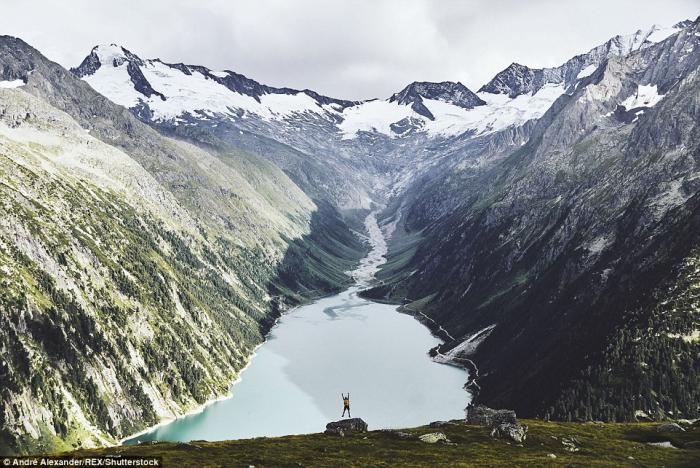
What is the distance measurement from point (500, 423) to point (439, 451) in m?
18.4

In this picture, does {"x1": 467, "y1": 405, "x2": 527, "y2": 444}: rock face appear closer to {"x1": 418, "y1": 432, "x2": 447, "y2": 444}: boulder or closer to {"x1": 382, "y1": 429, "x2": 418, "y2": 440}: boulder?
{"x1": 418, "y1": 432, "x2": 447, "y2": 444}: boulder

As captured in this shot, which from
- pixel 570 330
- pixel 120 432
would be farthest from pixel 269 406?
pixel 570 330

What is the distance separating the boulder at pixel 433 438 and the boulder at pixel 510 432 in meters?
9.11

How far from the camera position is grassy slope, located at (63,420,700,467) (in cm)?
7000

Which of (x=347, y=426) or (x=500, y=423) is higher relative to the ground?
(x=347, y=426)

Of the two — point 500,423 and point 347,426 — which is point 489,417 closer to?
point 500,423

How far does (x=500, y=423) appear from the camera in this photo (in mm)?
91062

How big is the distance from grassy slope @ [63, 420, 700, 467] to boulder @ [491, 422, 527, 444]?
115 cm

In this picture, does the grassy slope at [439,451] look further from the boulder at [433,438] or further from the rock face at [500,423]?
the rock face at [500,423]

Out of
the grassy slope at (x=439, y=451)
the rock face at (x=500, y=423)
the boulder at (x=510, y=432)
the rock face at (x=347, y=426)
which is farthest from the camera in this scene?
the rock face at (x=347, y=426)

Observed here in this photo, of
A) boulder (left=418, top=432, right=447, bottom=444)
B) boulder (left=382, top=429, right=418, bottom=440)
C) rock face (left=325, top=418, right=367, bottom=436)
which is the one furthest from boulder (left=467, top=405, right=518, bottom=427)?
rock face (left=325, top=418, right=367, bottom=436)

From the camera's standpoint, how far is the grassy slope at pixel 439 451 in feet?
230

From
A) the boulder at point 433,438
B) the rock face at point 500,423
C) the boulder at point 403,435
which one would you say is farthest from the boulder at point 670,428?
the boulder at point 403,435

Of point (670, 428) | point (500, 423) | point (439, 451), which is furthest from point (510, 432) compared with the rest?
point (670, 428)
